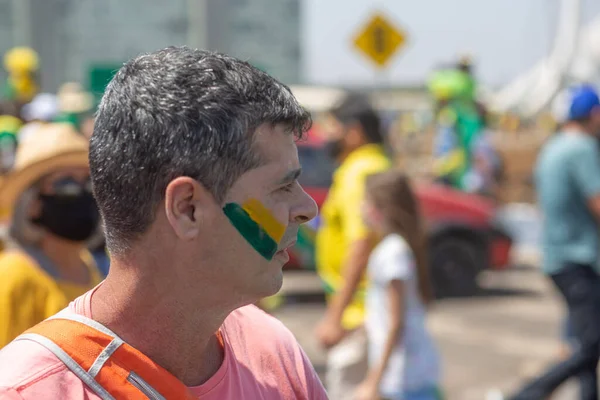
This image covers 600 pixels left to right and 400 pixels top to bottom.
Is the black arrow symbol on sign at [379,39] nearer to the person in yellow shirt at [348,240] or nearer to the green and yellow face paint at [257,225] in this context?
the person in yellow shirt at [348,240]

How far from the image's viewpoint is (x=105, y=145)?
152 centimetres

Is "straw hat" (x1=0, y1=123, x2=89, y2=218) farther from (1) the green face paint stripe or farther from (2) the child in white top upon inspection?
(1) the green face paint stripe

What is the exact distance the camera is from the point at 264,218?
1.59m

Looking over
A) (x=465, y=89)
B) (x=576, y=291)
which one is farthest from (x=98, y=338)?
(x=465, y=89)

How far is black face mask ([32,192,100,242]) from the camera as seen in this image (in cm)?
337

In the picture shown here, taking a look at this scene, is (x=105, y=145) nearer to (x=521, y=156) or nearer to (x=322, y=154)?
(x=322, y=154)

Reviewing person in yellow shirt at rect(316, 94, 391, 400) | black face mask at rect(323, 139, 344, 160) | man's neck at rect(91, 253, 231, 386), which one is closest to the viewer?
man's neck at rect(91, 253, 231, 386)

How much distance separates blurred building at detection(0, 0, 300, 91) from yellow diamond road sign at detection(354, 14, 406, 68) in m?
1.62

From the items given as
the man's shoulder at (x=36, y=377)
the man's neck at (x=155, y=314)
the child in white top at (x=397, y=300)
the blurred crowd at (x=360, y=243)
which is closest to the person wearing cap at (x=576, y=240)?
the blurred crowd at (x=360, y=243)

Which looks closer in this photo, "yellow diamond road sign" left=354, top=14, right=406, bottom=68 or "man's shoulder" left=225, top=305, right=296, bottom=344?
"man's shoulder" left=225, top=305, right=296, bottom=344

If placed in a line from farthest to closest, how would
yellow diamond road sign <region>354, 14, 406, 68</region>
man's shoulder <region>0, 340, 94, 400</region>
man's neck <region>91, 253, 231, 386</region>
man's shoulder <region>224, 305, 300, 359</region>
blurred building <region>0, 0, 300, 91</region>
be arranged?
yellow diamond road sign <region>354, 14, 406, 68</region>
blurred building <region>0, 0, 300, 91</region>
man's shoulder <region>224, 305, 300, 359</region>
man's neck <region>91, 253, 231, 386</region>
man's shoulder <region>0, 340, 94, 400</region>

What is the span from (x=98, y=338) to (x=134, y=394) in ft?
0.34

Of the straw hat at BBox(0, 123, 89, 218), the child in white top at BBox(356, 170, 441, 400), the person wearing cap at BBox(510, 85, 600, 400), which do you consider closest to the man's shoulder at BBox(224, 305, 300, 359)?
the straw hat at BBox(0, 123, 89, 218)

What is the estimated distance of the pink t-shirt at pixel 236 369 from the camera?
141 cm
